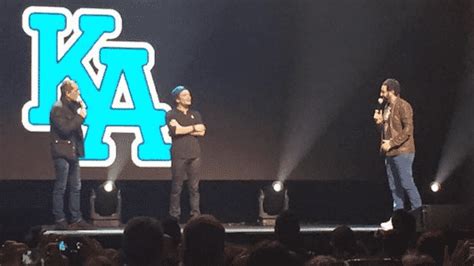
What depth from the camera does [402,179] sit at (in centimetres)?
929

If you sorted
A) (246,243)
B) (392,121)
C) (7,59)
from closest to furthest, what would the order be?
(246,243)
(392,121)
(7,59)

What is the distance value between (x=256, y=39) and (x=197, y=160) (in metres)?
2.03

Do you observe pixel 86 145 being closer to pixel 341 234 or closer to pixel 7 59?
pixel 7 59

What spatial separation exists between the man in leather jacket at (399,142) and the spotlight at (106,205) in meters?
2.98

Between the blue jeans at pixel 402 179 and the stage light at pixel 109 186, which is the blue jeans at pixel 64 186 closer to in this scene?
the stage light at pixel 109 186

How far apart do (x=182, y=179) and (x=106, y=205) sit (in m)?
1.05

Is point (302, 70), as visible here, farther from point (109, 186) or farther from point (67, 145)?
point (67, 145)

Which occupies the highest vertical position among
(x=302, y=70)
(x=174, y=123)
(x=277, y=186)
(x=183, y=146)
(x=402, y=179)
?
(x=302, y=70)

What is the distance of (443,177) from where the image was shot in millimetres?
11422

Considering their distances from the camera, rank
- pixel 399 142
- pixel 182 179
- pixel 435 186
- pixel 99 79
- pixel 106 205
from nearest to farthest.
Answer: pixel 399 142
pixel 182 179
pixel 106 205
pixel 99 79
pixel 435 186

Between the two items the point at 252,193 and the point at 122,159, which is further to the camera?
the point at 252,193

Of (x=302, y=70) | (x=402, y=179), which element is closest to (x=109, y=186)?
(x=302, y=70)

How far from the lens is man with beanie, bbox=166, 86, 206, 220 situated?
9.42 metres

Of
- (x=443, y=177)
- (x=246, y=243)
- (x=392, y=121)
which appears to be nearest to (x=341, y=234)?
(x=246, y=243)
